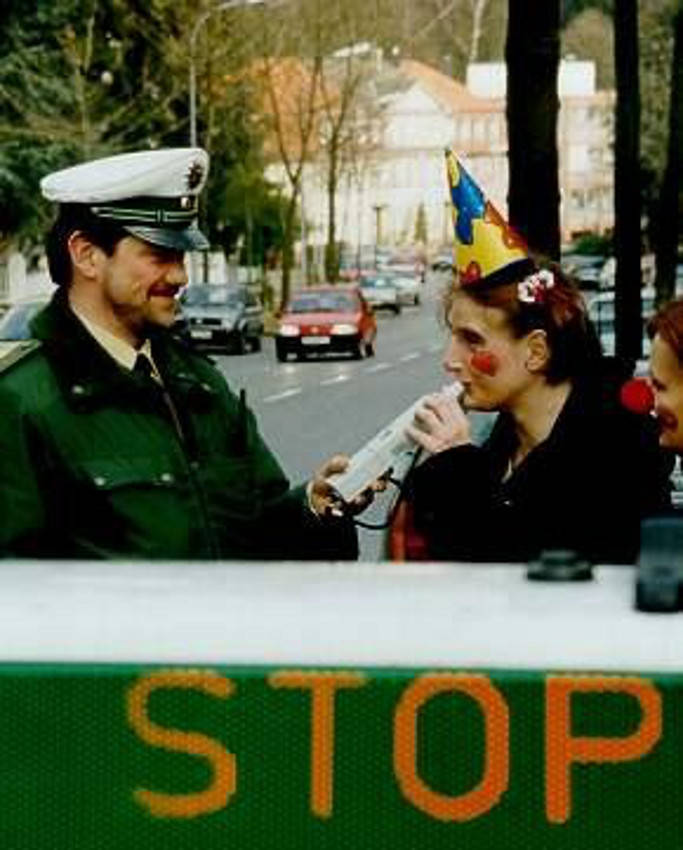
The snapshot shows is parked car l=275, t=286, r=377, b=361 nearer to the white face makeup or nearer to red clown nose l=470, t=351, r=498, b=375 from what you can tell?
red clown nose l=470, t=351, r=498, b=375

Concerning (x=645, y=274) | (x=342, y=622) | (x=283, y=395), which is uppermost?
(x=342, y=622)

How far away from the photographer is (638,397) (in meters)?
3.43

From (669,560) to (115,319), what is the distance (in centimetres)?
165

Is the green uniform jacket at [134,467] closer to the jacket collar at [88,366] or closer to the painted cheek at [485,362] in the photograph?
the jacket collar at [88,366]

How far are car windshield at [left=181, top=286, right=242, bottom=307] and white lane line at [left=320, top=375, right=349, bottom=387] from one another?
7688 mm

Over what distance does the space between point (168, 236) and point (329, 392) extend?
35.3 meters

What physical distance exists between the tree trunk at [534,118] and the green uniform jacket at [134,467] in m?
9.40

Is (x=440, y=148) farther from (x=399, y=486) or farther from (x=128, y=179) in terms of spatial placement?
(x=399, y=486)

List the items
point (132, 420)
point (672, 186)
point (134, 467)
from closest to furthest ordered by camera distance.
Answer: point (134, 467) → point (132, 420) → point (672, 186)

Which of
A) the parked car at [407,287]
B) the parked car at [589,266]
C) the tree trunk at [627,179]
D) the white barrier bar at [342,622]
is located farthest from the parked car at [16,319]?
the parked car at [407,287]

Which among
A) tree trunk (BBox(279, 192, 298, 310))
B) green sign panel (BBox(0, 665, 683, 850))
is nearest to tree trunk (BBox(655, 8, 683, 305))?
green sign panel (BBox(0, 665, 683, 850))

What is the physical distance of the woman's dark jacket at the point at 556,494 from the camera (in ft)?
11.2

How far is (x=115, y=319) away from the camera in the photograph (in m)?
3.68

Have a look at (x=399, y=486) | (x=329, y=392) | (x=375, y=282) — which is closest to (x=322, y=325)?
(x=329, y=392)
